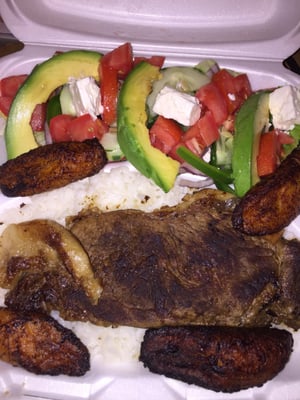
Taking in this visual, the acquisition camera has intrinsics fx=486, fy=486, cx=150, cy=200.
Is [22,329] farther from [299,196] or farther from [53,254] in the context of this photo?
[299,196]

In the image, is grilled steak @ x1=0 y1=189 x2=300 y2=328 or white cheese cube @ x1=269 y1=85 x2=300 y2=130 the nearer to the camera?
grilled steak @ x1=0 y1=189 x2=300 y2=328

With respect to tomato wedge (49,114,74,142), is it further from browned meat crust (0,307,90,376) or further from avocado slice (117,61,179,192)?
browned meat crust (0,307,90,376)

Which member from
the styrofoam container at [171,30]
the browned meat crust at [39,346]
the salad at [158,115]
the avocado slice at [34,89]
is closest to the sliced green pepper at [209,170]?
the salad at [158,115]

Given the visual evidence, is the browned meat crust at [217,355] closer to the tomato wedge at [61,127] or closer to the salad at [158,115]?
the salad at [158,115]

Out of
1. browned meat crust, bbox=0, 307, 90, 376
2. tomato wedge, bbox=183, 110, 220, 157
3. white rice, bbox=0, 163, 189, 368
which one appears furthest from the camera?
white rice, bbox=0, 163, 189, 368

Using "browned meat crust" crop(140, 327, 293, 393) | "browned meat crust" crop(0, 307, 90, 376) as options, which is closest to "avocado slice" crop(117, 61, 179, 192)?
"browned meat crust" crop(140, 327, 293, 393)

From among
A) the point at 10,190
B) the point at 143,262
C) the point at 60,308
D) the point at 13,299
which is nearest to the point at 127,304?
the point at 143,262
